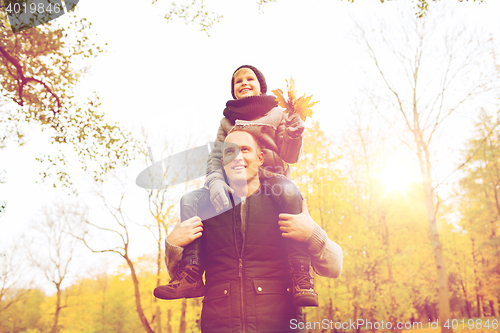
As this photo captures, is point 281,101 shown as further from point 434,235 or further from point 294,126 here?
point 434,235

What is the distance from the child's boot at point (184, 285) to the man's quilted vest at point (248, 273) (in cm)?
11

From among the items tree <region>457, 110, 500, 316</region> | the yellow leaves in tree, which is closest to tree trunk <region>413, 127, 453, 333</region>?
tree <region>457, 110, 500, 316</region>

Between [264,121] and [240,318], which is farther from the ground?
[264,121]

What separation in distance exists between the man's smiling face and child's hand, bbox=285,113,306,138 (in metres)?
0.34

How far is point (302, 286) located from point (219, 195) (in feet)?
3.12

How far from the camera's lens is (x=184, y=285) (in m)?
2.33

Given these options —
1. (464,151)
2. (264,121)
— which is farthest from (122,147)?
(464,151)

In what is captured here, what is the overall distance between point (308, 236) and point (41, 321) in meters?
36.7

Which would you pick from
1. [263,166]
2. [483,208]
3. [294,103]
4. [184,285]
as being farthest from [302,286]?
[483,208]

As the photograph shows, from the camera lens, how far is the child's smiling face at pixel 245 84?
326 centimetres

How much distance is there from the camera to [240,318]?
225cm

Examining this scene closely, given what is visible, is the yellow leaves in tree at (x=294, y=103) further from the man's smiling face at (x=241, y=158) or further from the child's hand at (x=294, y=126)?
the man's smiling face at (x=241, y=158)

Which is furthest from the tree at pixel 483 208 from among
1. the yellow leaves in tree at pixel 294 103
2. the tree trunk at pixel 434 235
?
the yellow leaves in tree at pixel 294 103

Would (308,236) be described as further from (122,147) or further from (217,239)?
(122,147)
